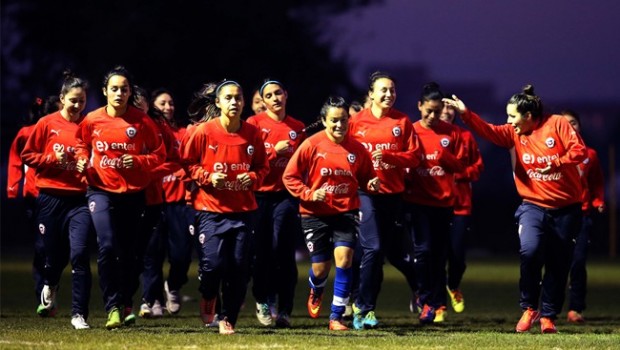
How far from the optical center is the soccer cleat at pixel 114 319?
12.2m

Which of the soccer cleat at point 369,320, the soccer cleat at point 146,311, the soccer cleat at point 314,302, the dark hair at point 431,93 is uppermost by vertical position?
the dark hair at point 431,93

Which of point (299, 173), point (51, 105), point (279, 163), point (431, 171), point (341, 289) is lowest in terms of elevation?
point (341, 289)

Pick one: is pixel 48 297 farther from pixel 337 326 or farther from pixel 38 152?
pixel 337 326

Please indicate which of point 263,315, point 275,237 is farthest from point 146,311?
point 275,237

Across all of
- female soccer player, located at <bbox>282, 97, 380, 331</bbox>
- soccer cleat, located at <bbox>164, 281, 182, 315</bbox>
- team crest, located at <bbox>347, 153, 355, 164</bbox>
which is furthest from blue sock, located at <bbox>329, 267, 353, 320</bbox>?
soccer cleat, located at <bbox>164, 281, 182, 315</bbox>

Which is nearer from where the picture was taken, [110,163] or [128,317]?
[110,163]

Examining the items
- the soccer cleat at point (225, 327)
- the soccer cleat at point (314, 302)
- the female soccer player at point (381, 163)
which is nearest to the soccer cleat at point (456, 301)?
the female soccer player at point (381, 163)

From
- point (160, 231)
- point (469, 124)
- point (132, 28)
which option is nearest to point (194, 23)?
point (132, 28)

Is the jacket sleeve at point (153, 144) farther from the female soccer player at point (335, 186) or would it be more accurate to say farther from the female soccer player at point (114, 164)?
the female soccer player at point (335, 186)

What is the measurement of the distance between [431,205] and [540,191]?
1802mm

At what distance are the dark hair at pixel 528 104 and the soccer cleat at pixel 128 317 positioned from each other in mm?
3795

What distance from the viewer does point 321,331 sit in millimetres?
12562

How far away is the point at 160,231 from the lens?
606 inches

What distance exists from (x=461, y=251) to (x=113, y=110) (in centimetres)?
476
